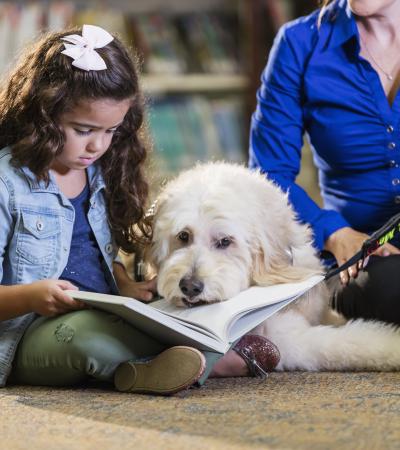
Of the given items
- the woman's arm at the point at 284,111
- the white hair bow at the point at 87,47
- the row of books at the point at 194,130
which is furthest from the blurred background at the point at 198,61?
the white hair bow at the point at 87,47

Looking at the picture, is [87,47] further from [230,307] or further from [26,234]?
[230,307]

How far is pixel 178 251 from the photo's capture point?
162cm

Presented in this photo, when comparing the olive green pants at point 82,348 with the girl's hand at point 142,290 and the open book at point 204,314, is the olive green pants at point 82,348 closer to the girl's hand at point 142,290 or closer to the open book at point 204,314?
the open book at point 204,314

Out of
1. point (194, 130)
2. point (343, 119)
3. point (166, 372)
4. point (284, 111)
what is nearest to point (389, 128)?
point (343, 119)

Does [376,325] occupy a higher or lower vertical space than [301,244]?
lower

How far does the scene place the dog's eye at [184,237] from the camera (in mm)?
1622

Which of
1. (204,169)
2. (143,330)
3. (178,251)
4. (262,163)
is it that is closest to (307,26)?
(262,163)

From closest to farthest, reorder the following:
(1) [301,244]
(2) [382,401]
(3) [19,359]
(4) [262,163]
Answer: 1. (2) [382,401]
2. (3) [19,359]
3. (1) [301,244]
4. (4) [262,163]

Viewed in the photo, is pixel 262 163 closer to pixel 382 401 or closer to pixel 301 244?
pixel 301 244

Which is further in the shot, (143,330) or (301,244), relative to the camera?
(301,244)

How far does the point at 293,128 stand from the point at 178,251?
0.55 m

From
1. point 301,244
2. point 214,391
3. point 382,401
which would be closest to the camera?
point 382,401

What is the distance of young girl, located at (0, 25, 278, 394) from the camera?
4.96 ft

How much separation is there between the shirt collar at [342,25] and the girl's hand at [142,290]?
71 cm
